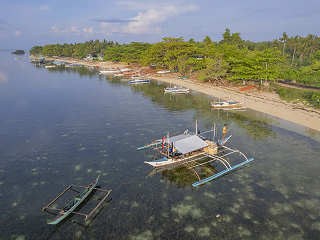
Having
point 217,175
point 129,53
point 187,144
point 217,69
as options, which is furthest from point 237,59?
point 129,53

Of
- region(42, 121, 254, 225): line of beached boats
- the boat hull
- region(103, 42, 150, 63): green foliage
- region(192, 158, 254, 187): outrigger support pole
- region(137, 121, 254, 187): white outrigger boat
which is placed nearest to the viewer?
the boat hull

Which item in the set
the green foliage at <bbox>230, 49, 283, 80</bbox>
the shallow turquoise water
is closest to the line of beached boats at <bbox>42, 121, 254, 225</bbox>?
the shallow turquoise water

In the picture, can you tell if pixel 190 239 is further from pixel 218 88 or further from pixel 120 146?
pixel 218 88

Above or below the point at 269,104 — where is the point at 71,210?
below

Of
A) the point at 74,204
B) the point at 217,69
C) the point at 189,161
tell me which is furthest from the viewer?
the point at 217,69

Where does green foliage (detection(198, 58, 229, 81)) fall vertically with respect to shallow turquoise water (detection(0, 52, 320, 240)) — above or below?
above

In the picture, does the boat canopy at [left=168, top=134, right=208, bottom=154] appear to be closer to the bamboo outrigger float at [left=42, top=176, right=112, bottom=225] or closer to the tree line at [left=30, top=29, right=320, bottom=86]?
the bamboo outrigger float at [left=42, top=176, right=112, bottom=225]

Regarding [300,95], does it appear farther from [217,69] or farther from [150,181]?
Result: [150,181]
